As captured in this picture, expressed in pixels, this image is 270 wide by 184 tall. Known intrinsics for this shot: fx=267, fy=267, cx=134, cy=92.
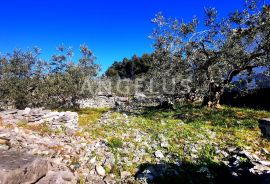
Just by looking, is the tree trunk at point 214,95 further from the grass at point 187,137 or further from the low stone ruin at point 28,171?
the low stone ruin at point 28,171

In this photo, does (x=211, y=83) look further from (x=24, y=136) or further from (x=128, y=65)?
(x=128, y=65)

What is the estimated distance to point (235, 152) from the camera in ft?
37.9

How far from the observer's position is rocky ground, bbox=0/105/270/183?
9406 mm

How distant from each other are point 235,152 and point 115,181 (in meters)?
5.51

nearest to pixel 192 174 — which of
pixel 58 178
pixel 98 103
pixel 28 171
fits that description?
pixel 58 178

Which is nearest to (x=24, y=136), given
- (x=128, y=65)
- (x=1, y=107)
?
(x=1, y=107)

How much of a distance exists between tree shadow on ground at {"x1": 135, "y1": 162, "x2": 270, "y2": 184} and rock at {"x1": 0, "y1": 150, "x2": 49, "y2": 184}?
338cm

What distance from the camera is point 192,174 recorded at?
9.99 meters

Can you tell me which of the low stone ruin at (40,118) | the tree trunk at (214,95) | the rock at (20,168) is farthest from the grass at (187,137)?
the tree trunk at (214,95)

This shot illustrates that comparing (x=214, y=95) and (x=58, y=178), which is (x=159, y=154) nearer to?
(x=58, y=178)

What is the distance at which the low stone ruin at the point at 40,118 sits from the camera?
1656cm

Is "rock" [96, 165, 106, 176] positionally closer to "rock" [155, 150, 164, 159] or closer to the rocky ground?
the rocky ground

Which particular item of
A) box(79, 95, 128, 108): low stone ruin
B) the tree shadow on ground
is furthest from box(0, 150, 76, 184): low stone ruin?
box(79, 95, 128, 108): low stone ruin

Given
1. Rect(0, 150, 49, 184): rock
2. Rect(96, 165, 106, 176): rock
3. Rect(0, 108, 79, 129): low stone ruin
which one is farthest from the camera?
Rect(0, 108, 79, 129): low stone ruin
